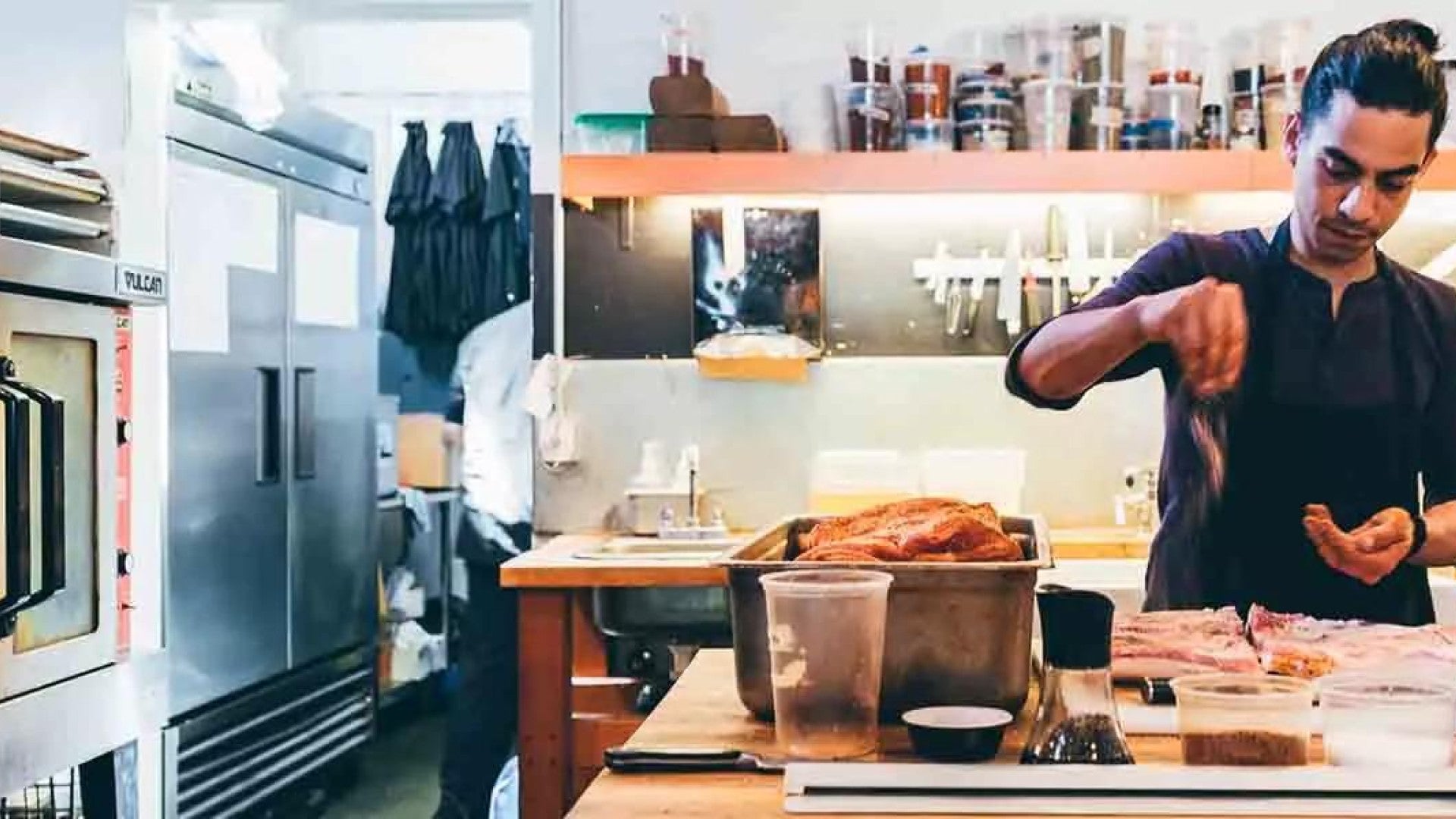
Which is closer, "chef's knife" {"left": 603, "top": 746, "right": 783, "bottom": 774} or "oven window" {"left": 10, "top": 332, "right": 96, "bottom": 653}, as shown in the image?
"chef's knife" {"left": 603, "top": 746, "right": 783, "bottom": 774}

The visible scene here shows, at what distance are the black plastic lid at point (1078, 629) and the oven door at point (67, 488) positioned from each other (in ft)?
6.04

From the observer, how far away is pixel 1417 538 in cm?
206

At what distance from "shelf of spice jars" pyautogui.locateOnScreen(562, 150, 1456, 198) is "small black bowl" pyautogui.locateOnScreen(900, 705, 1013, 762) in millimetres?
2367

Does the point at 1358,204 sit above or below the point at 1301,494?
above

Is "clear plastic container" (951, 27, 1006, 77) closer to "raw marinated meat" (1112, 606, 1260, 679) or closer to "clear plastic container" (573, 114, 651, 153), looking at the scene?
"clear plastic container" (573, 114, 651, 153)

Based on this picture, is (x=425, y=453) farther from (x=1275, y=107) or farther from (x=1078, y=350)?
(x=1078, y=350)

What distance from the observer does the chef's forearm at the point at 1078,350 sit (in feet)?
6.23

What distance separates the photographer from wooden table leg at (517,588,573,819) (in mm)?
3266

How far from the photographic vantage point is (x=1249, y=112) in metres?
3.75

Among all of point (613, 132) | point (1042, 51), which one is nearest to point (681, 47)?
point (613, 132)

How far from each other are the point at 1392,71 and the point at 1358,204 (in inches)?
6.8

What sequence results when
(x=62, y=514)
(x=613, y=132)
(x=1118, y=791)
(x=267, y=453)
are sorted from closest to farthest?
(x=1118, y=791), (x=62, y=514), (x=613, y=132), (x=267, y=453)

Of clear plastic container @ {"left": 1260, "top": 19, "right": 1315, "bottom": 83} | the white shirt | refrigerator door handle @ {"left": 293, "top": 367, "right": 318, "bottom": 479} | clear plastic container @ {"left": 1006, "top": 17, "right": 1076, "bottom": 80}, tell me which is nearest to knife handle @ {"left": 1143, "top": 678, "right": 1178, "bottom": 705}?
clear plastic container @ {"left": 1006, "top": 17, "right": 1076, "bottom": 80}

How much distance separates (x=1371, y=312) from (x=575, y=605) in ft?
6.07
